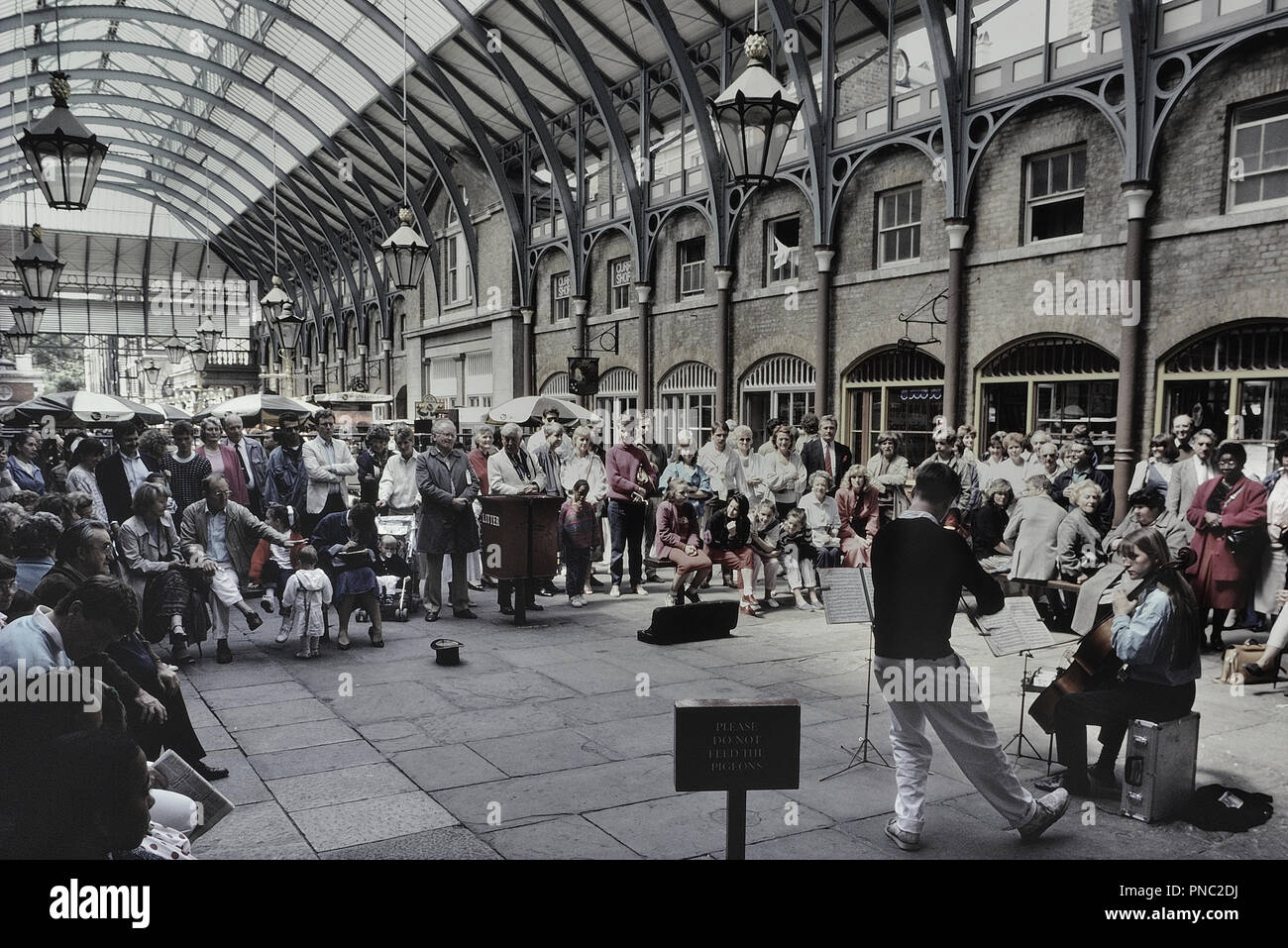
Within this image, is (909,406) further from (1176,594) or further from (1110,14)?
(1176,594)

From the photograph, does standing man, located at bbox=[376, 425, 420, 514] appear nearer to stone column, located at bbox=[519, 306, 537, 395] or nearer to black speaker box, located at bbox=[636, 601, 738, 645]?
black speaker box, located at bbox=[636, 601, 738, 645]

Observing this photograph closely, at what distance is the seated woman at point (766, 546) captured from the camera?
10.3m

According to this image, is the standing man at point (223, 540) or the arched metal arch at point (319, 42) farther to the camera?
the arched metal arch at point (319, 42)

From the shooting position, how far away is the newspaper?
4016 mm

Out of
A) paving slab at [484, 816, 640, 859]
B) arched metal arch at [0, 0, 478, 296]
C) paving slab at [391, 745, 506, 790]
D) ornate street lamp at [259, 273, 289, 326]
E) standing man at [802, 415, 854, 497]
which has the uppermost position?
arched metal arch at [0, 0, 478, 296]

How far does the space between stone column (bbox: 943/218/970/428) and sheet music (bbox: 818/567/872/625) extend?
935cm

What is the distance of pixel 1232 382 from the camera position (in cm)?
1116

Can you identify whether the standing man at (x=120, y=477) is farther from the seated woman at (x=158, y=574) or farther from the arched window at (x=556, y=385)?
the arched window at (x=556, y=385)

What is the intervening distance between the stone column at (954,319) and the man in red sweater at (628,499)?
218 inches

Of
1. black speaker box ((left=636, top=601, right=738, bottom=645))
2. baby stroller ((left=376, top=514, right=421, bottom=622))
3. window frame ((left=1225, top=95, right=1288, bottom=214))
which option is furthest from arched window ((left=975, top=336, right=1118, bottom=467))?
baby stroller ((left=376, top=514, right=421, bottom=622))

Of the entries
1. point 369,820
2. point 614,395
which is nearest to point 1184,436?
point 369,820

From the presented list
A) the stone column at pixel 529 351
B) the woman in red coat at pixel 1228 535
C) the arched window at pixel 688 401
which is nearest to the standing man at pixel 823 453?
Result: the woman in red coat at pixel 1228 535
